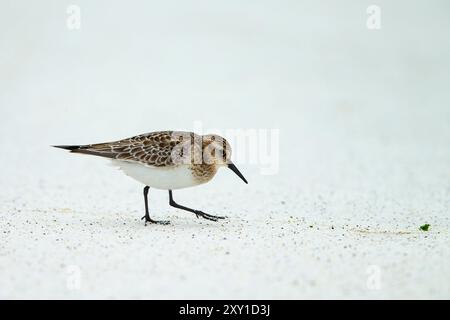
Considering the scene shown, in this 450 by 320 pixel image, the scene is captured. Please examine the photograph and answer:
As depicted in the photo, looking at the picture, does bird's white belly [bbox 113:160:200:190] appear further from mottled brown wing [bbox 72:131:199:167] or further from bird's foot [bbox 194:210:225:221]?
bird's foot [bbox 194:210:225:221]

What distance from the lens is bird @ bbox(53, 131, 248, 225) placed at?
6113mm

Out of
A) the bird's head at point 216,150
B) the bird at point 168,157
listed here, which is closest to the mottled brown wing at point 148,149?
the bird at point 168,157

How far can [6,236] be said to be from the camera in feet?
19.0

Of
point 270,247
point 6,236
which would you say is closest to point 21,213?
point 6,236

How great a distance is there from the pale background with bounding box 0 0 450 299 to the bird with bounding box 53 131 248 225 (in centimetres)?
47

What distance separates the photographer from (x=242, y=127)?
11406 millimetres

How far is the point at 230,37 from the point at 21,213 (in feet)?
29.2

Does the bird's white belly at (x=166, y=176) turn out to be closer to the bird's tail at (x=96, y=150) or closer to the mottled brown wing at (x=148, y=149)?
the mottled brown wing at (x=148, y=149)

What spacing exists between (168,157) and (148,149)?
25cm

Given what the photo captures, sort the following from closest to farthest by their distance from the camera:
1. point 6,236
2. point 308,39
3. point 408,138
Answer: point 6,236, point 408,138, point 308,39

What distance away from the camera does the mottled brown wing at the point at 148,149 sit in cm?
613

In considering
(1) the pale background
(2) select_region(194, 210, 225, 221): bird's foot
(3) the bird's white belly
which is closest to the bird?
(3) the bird's white belly
